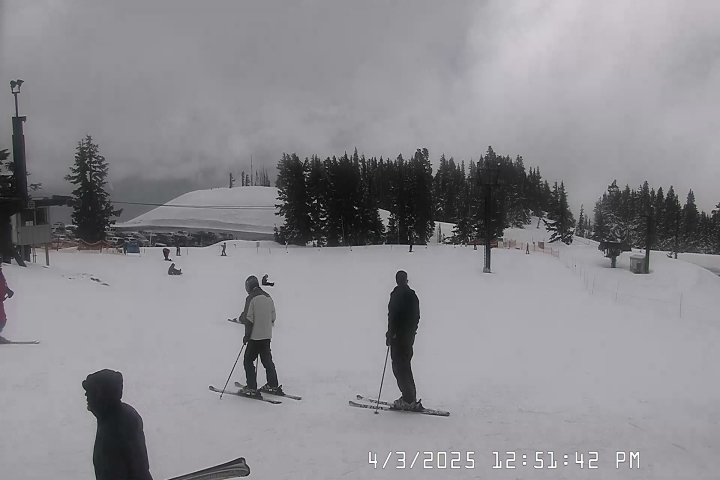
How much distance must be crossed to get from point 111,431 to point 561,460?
427cm

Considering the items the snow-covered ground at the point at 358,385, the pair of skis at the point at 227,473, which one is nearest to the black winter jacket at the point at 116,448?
the pair of skis at the point at 227,473

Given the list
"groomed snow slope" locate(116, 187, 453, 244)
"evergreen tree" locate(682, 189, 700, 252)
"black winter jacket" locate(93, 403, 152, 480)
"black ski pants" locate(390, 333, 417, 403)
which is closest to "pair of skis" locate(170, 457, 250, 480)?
"black winter jacket" locate(93, 403, 152, 480)

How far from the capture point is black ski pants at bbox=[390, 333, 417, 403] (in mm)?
6750

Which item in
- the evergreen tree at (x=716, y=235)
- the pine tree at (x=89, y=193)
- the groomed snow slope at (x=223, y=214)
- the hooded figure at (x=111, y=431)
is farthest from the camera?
the groomed snow slope at (x=223, y=214)

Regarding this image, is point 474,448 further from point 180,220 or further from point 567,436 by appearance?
point 180,220

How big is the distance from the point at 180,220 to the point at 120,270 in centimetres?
9118

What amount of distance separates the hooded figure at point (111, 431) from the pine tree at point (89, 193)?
5132 centimetres

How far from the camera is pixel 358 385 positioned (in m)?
8.33

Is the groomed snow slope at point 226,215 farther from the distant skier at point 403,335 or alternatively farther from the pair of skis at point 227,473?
the pair of skis at point 227,473

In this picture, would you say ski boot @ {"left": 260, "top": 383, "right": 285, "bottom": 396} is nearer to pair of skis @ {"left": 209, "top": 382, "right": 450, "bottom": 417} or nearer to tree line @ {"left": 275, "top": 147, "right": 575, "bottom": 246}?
A: pair of skis @ {"left": 209, "top": 382, "right": 450, "bottom": 417}

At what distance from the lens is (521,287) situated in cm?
2498

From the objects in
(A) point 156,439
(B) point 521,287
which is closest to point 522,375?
(A) point 156,439

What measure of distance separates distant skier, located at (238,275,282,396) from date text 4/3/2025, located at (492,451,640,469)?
336 cm

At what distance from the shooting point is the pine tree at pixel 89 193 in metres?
48.5
